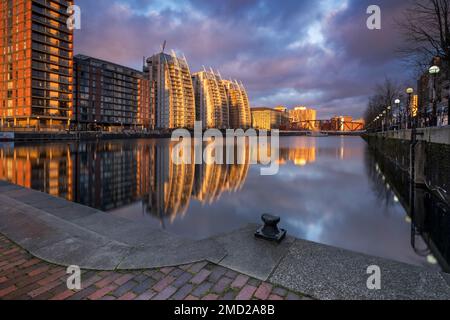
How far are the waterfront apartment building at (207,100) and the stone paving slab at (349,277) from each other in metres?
178

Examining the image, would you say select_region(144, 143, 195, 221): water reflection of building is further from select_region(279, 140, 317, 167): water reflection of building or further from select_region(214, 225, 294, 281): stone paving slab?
select_region(279, 140, 317, 167): water reflection of building

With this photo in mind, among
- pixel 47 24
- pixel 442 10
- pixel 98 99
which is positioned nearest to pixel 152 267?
pixel 442 10

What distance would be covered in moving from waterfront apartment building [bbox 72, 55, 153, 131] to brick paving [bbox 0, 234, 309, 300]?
104 meters

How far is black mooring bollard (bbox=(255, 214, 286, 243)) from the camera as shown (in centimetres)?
479

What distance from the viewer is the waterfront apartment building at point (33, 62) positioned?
6981 cm

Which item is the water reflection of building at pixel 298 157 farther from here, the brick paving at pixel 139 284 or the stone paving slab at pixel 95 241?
the brick paving at pixel 139 284

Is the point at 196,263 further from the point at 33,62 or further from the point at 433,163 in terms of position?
the point at 33,62

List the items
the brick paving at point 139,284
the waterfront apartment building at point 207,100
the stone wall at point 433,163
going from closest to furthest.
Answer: the brick paving at point 139,284 < the stone wall at point 433,163 < the waterfront apartment building at point 207,100

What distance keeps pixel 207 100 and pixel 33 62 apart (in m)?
120

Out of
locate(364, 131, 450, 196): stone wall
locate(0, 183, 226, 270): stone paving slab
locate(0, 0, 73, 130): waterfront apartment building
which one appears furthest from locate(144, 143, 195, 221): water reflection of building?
locate(0, 0, 73, 130): waterfront apartment building

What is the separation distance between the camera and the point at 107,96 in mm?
104125

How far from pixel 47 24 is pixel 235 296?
96.5 metres

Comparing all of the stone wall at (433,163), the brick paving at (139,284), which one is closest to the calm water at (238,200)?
the stone wall at (433,163)

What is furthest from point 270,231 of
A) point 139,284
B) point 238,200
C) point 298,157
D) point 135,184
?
point 298,157
